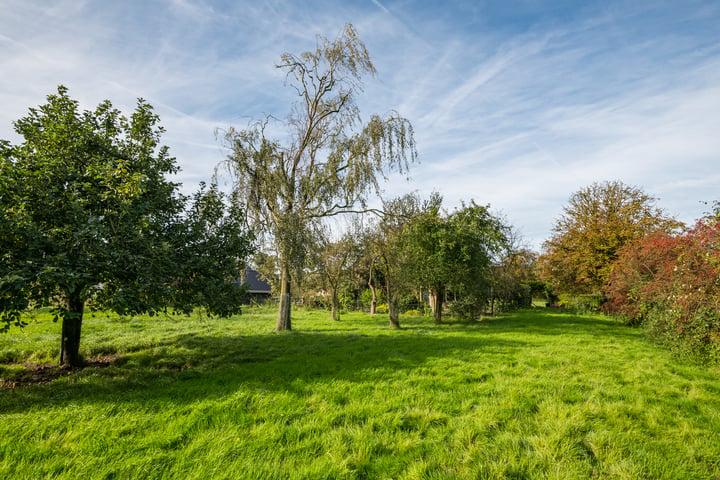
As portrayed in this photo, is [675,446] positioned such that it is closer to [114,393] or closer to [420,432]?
[420,432]

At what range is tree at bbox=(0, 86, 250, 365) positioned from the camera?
19.8 feet

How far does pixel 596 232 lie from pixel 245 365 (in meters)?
29.0

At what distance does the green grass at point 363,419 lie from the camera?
12.4 feet

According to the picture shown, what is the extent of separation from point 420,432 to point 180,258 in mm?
7193

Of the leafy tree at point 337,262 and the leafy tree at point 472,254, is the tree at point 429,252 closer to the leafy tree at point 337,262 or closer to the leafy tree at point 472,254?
the leafy tree at point 472,254

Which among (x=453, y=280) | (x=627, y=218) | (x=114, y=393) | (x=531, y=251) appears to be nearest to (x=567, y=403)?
(x=114, y=393)

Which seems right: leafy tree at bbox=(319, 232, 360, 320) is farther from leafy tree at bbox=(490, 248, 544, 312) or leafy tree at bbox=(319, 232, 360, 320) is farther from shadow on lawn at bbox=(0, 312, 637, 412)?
leafy tree at bbox=(490, 248, 544, 312)

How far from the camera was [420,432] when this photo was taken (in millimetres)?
4684

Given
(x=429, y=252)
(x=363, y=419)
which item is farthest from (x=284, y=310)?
(x=363, y=419)

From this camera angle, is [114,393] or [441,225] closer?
[114,393]

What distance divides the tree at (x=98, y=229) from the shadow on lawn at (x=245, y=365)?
154cm

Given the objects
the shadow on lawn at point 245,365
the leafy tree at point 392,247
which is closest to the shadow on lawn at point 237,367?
the shadow on lawn at point 245,365

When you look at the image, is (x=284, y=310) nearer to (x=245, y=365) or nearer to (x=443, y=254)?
(x=245, y=365)

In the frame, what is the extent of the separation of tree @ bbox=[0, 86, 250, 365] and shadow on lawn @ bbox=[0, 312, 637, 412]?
1.54 metres
